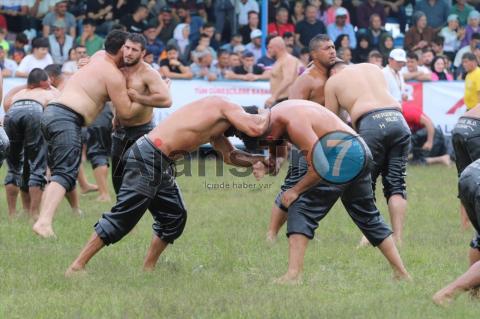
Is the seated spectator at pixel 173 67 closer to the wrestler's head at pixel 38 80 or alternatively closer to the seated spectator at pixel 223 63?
the seated spectator at pixel 223 63

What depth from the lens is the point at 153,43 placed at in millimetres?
18609

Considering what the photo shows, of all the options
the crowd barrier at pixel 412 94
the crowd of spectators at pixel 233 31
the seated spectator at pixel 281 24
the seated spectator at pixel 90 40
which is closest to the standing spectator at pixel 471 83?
the crowd of spectators at pixel 233 31

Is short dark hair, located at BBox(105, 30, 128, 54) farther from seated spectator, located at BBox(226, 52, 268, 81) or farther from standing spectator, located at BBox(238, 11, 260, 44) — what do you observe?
standing spectator, located at BBox(238, 11, 260, 44)

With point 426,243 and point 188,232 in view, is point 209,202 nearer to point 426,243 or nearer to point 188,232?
point 188,232

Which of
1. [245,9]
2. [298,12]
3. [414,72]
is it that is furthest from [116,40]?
[298,12]

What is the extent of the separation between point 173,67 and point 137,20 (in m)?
1.89

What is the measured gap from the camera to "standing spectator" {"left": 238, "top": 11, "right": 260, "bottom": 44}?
1952 centimetres

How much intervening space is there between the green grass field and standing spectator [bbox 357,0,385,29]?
8811mm

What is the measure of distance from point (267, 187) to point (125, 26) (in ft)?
19.4

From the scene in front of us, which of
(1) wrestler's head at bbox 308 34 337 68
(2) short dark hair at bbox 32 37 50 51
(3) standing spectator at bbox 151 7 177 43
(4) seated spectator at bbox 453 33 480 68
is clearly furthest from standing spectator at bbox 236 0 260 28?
(1) wrestler's head at bbox 308 34 337 68

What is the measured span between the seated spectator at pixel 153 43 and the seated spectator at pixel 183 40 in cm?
29

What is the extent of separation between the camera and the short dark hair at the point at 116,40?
31.6 ft

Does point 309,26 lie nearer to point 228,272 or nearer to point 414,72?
point 414,72

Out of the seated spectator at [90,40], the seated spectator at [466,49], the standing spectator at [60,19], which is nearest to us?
the seated spectator at [90,40]
